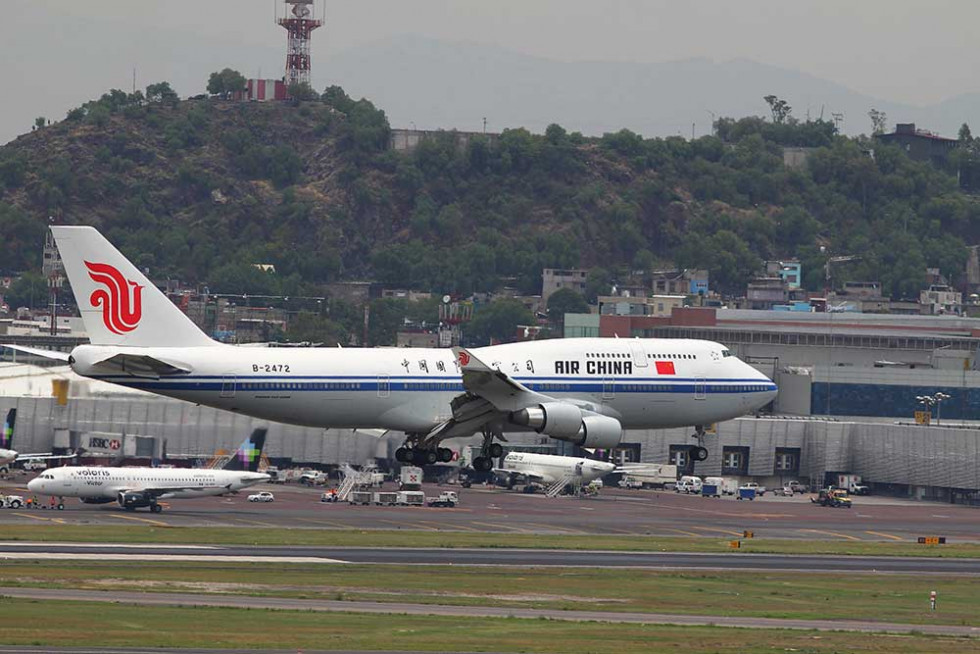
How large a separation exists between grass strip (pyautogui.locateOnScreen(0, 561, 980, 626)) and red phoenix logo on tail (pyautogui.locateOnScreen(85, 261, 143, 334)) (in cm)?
1432

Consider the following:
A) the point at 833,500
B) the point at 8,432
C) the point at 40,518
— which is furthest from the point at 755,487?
the point at 40,518

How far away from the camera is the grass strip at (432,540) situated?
86.8 meters

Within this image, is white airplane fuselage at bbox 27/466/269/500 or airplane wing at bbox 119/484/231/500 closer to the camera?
airplane wing at bbox 119/484/231/500

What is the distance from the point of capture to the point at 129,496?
108562 millimetres

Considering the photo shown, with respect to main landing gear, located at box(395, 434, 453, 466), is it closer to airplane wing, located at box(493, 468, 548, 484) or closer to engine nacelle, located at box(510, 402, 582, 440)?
engine nacelle, located at box(510, 402, 582, 440)

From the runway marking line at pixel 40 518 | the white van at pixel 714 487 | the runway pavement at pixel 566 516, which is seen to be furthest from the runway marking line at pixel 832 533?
the runway marking line at pixel 40 518

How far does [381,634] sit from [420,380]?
3187cm

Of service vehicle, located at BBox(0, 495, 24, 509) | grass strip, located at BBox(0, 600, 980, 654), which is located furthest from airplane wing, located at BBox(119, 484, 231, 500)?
grass strip, located at BBox(0, 600, 980, 654)

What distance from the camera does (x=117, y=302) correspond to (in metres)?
84.2

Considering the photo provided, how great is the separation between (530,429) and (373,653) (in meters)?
35.2

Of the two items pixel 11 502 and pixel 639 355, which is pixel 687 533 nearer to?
pixel 639 355

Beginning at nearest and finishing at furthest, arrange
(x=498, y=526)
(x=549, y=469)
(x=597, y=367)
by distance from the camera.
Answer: (x=597, y=367)
(x=498, y=526)
(x=549, y=469)

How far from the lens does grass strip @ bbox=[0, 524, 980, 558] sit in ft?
285

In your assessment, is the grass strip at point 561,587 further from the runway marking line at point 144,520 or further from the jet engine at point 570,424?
the runway marking line at point 144,520
